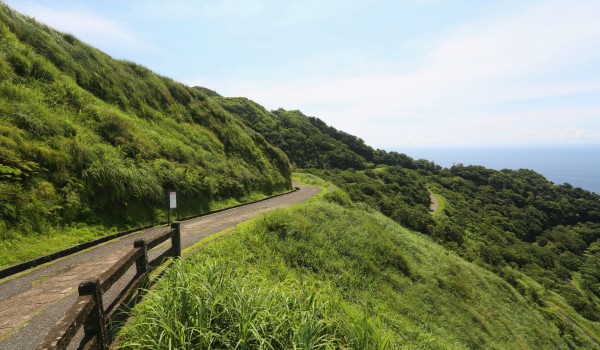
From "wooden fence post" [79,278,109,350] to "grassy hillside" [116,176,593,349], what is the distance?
0.30 meters

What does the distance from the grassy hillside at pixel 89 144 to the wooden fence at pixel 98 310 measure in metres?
5.71

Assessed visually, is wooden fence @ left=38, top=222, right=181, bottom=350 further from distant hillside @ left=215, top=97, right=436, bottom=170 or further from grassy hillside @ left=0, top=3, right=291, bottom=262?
distant hillside @ left=215, top=97, right=436, bottom=170

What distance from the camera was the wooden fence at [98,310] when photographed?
9.36 feet

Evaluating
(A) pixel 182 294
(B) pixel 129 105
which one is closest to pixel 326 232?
(A) pixel 182 294

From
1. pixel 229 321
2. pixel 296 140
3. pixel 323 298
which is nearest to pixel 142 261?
pixel 229 321

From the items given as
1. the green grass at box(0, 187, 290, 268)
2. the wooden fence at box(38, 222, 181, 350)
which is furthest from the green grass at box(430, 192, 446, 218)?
the wooden fence at box(38, 222, 181, 350)

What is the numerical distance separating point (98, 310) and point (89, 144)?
11054 millimetres

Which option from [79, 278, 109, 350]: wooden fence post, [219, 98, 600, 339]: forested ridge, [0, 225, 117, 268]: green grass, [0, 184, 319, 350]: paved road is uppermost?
[79, 278, 109, 350]: wooden fence post

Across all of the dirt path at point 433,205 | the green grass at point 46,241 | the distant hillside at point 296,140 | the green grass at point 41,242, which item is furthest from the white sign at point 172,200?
the dirt path at point 433,205

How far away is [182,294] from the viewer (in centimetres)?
493

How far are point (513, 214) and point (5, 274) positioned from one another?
115744 mm

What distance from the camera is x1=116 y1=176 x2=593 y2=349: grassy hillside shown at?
4602mm

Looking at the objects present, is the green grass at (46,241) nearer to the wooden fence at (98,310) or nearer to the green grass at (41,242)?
the green grass at (41,242)

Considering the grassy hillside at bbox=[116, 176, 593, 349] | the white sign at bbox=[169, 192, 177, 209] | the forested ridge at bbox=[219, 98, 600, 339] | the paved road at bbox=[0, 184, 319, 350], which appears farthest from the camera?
the forested ridge at bbox=[219, 98, 600, 339]
